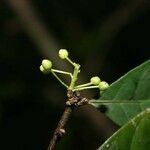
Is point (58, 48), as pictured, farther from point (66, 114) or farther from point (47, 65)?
point (66, 114)

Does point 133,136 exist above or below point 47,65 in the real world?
below

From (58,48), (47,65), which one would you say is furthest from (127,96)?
(58,48)

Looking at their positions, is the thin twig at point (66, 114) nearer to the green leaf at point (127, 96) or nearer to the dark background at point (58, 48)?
the green leaf at point (127, 96)

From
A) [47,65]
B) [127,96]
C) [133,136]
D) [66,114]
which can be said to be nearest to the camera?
[133,136]

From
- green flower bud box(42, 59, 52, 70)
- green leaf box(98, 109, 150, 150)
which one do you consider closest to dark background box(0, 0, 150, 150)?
green flower bud box(42, 59, 52, 70)

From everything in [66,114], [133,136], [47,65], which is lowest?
[133,136]
